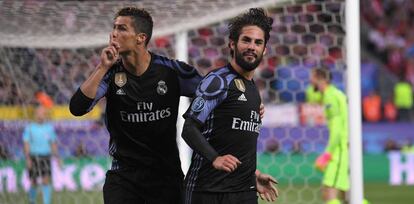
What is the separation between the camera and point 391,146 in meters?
16.4

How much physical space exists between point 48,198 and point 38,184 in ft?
3.08

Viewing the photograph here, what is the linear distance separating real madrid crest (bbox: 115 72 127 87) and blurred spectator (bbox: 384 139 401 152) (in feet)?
40.0

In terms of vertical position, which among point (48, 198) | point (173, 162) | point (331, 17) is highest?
point (331, 17)

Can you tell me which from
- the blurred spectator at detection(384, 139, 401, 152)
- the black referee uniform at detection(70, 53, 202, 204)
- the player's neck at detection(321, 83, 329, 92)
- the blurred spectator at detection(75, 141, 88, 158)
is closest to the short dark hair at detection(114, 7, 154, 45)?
the black referee uniform at detection(70, 53, 202, 204)

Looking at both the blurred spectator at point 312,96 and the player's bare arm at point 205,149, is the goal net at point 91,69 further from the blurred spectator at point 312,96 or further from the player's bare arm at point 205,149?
the player's bare arm at point 205,149

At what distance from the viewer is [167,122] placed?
500 cm

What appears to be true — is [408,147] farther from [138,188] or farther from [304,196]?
[138,188]

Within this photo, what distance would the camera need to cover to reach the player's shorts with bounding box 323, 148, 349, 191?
351 inches

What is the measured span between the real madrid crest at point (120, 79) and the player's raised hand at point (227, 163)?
95cm

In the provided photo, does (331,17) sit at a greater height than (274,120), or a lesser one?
greater

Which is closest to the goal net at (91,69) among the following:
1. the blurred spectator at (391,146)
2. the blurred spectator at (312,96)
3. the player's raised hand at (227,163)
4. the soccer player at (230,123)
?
the blurred spectator at (312,96)

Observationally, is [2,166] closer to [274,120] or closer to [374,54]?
A: [274,120]

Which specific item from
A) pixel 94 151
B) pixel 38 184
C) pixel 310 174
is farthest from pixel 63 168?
pixel 310 174

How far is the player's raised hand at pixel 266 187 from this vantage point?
188 inches
